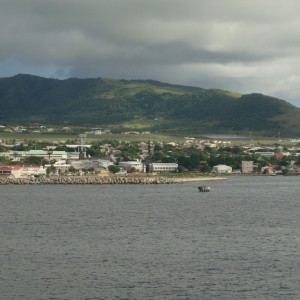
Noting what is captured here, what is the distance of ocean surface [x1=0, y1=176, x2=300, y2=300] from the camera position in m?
29.6

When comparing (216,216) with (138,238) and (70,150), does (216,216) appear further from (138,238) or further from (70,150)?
(70,150)

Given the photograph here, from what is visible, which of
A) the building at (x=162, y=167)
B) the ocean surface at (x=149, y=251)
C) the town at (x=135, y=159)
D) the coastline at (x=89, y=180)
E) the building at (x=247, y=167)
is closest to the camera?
the ocean surface at (x=149, y=251)

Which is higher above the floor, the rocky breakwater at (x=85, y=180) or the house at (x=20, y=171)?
the house at (x=20, y=171)

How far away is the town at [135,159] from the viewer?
4897 inches

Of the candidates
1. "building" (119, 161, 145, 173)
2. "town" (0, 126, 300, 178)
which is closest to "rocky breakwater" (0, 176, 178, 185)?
"town" (0, 126, 300, 178)

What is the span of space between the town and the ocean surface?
5825 centimetres

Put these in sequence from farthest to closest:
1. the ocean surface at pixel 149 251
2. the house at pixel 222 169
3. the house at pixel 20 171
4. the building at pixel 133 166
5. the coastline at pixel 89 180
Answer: the house at pixel 222 169
the building at pixel 133 166
the house at pixel 20 171
the coastline at pixel 89 180
the ocean surface at pixel 149 251

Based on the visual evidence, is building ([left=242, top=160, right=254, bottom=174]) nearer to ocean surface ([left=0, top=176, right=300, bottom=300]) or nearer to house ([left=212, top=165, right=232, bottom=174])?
house ([left=212, top=165, right=232, bottom=174])

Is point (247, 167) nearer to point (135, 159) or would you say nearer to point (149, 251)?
point (135, 159)

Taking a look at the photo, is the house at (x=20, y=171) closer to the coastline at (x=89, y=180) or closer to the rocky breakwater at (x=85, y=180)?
the coastline at (x=89, y=180)

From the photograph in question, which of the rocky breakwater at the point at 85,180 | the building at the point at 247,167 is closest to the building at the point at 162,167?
the building at the point at 247,167

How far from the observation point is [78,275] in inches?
1251

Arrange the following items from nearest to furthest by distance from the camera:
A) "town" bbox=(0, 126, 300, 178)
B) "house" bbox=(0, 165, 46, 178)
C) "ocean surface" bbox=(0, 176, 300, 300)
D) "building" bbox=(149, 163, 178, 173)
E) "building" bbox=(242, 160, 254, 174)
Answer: "ocean surface" bbox=(0, 176, 300, 300)
"house" bbox=(0, 165, 46, 178)
"town" bbox=(0, 126, 300, 178)
"building" bbox=(149, 163, 178, 173)
"building" bbox=(242, 160, 254, 174)

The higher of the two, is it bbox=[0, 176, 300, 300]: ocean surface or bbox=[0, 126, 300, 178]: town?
bbox=[0, 126, 300, 178]: town
